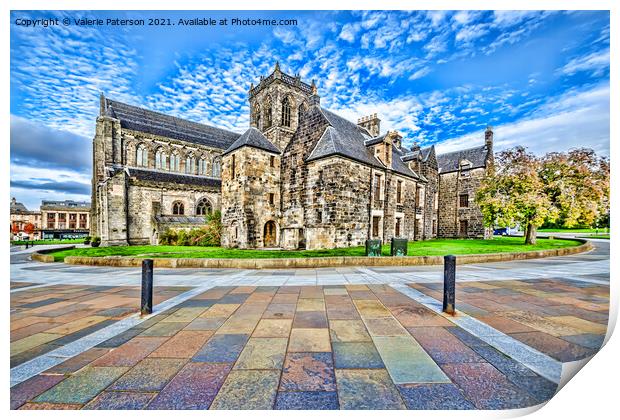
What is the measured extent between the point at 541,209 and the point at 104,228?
116 feet

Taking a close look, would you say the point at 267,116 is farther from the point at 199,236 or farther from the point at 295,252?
the point at 295,252

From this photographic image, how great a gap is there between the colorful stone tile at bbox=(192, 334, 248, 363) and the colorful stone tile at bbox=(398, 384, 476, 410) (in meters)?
1.95

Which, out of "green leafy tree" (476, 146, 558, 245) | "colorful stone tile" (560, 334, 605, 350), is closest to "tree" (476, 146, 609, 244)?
"green leafy tree" (476, 146, 558, 245)

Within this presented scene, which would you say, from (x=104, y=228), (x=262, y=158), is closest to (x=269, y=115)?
(x=262, y=158)

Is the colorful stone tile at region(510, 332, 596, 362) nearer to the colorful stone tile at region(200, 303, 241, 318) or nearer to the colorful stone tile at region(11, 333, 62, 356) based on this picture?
the colorful stone tile at region(200, 303, 241, 318)

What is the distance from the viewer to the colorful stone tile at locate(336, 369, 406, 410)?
2.20 metres

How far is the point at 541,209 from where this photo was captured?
1527 centimetres

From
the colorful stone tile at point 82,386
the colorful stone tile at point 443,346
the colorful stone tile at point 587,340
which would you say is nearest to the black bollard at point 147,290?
the colorful stone tile at point 82,386

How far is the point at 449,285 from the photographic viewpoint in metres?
4.43

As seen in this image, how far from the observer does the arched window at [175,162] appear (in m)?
30.5

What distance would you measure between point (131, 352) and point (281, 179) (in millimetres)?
17548

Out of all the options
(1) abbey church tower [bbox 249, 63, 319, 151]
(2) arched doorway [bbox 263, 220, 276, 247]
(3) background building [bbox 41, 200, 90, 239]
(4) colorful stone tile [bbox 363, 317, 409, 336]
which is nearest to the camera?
(4) colorful stone tile [bbox 363, 317, 409, 336]

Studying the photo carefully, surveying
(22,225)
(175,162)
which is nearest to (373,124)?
(175,162)

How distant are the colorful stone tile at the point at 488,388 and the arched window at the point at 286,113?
2656 cm
